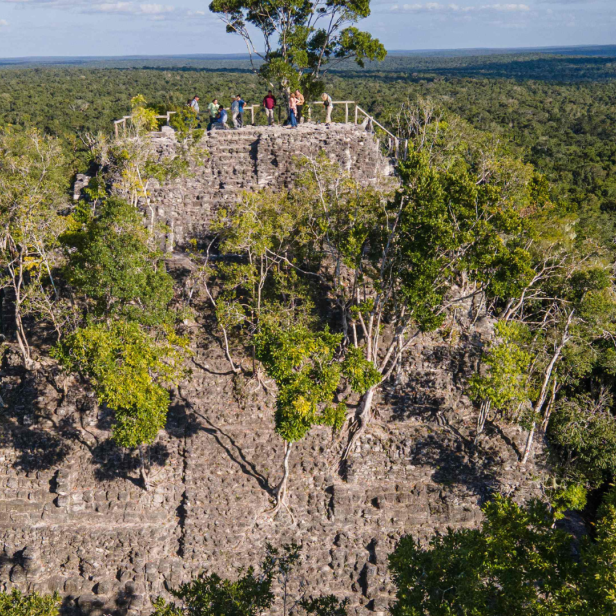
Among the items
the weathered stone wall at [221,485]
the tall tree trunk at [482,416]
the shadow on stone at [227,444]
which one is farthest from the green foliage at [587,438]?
the shadow on stone at [227,444]

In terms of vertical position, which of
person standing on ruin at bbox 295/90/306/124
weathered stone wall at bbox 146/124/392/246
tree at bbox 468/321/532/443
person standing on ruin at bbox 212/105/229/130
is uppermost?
person standing on ruin at bbox 295/90/306/124

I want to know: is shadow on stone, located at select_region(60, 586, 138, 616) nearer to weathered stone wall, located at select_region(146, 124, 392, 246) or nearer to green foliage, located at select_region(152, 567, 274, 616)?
green foliage, located at select_region(152, 567, 274, 616)

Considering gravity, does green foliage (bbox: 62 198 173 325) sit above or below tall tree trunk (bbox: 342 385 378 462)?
above

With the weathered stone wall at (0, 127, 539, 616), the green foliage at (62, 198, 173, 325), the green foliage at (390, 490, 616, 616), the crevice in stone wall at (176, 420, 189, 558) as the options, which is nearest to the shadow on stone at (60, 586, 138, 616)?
the weathered stone wall at (0, 127, 539, 616)

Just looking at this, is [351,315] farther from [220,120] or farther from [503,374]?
[220,120]

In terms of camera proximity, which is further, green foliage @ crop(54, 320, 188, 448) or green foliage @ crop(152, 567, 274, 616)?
green foliage @ crop(54, 320, 188, 448)

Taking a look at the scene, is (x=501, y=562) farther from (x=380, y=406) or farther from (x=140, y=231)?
(x=140, y=231)

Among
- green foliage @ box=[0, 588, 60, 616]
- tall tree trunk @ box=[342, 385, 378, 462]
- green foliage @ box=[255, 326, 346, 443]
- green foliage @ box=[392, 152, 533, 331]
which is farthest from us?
tall tree trunk @ box=[342, 385, 378, 462]
